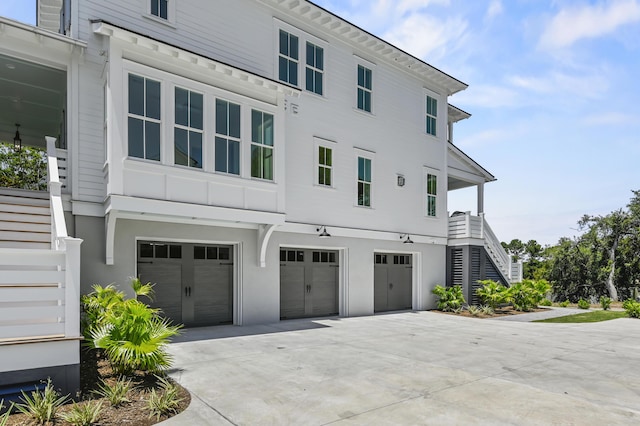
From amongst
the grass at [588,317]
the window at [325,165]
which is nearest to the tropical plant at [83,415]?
the window at [325,165]

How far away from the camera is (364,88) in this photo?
579 inches

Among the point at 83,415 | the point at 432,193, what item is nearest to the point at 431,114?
the point at 432,193

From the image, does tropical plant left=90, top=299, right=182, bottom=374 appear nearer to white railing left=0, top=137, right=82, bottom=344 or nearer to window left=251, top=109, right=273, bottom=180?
white railing left=0, top=137, right=82, bottom=344

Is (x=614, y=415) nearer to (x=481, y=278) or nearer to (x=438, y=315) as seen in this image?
(x=438, y=315)

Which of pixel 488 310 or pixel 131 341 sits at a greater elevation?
pixel 131 341

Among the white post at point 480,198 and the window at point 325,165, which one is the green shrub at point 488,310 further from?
the window at point 325,165

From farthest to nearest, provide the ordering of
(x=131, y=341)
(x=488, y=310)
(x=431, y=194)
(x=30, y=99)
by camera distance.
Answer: (x=431, y=194), (x=488, y=310), (x=30, y=99), (x=131, y=341)

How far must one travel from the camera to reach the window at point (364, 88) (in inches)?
575

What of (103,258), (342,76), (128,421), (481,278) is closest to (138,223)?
(103,258)

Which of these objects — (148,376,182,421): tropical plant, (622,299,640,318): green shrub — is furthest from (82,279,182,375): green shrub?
(622,299,640,318): green shrub

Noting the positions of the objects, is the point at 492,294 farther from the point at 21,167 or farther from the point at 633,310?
the point at 21,167

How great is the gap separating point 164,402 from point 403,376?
3631 millimetres

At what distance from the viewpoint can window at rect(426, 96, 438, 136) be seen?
17156 mm

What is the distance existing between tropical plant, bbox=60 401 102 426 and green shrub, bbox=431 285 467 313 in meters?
13.7
